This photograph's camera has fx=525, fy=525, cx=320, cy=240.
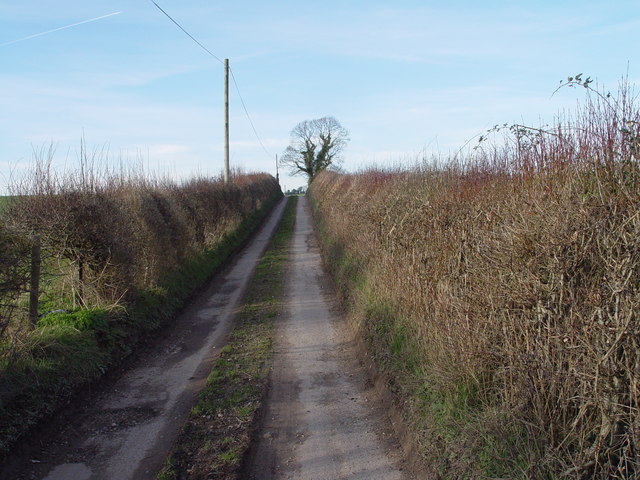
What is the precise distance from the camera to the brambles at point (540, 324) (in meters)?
3.47

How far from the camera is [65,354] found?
7.05m

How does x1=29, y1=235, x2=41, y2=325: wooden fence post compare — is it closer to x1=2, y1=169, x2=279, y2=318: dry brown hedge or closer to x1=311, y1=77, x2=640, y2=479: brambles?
x1=2, y1=169, x2=279, y2=318: dry brown hedge

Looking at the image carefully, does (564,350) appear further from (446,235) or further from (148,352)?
(148,352)

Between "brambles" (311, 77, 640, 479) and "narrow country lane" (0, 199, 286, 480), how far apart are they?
2804 mm

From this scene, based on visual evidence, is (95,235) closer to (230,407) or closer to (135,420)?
(135,420)

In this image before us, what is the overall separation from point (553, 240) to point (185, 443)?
13.7 feet

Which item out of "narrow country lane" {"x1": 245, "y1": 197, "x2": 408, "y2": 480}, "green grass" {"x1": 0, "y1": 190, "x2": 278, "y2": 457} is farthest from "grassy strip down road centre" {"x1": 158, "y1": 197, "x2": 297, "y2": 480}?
"green grass" {"x1": 0, "y1": 190, "x2": 278, "y2": 457}

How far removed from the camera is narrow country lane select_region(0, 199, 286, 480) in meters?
5.18

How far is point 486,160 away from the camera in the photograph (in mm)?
7832

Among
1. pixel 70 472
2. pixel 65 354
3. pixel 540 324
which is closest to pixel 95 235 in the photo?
pixel 65 354

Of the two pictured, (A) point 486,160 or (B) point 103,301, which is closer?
(A) point 486,160

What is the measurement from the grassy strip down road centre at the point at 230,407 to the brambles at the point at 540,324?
1.85 m

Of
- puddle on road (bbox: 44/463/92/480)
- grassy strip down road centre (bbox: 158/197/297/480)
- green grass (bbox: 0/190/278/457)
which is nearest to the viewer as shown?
puddle on road (bbox: 44/463/92/480)

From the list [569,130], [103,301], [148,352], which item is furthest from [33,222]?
[569,130]
